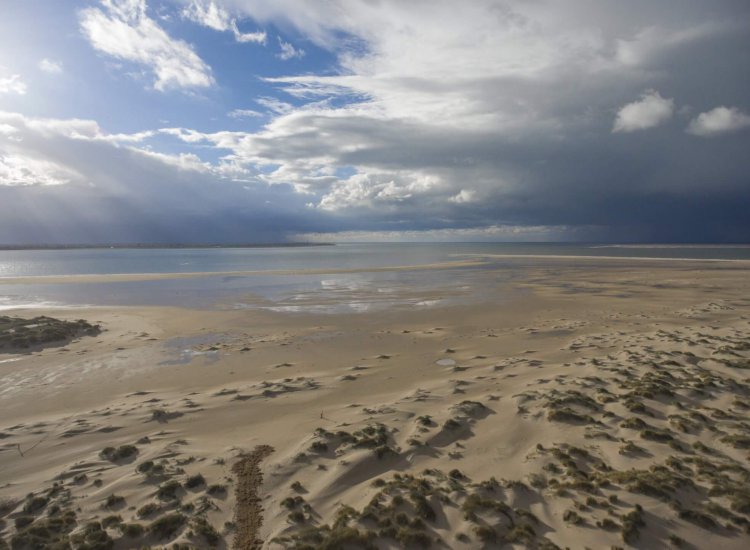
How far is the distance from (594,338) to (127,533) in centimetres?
1799

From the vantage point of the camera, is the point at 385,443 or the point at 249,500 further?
the point at 385,443

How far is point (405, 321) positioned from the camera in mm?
23266

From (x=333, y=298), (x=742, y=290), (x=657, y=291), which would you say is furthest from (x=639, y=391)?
(x=742, y=290)

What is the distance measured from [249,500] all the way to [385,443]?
294 cm

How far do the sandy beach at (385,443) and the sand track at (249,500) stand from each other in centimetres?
4

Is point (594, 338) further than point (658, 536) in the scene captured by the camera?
Yes

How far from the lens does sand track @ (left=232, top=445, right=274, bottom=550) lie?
612cm

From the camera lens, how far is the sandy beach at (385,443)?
6191 millimetres

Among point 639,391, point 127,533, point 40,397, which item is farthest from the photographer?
point 40,397

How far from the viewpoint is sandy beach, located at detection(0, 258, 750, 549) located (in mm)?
6191

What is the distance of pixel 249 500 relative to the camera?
704 cm

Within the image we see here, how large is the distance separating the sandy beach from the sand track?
4 cm

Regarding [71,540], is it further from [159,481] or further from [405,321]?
[405,321]

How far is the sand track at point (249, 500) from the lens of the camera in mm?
6125
